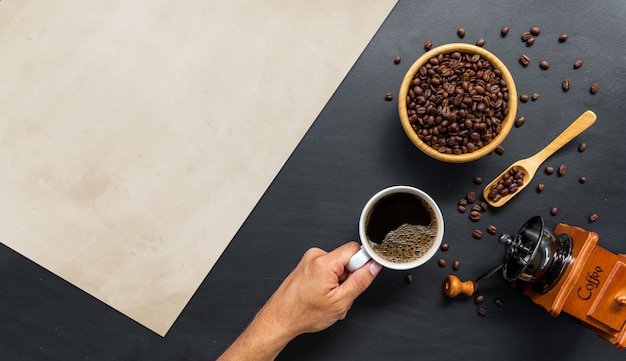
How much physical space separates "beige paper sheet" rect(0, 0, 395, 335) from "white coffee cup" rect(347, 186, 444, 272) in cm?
30

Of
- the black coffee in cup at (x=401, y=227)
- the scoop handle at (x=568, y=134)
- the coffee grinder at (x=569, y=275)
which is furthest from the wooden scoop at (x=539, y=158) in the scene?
the black coffee in cup at (x=401, y=227)

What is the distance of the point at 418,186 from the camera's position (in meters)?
1.33

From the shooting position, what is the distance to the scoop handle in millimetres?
1265

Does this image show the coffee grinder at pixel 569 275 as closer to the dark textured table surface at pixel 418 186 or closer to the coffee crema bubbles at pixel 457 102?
the dark textured table surface at pixel 418 186

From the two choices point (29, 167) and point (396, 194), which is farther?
point (29, 167)

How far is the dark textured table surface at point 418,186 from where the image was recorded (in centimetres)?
133

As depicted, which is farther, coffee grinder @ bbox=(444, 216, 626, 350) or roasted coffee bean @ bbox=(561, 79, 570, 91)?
roasted coffee bean @ bbox=(561, 79, 570, 91)

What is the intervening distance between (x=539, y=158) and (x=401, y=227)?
406mm

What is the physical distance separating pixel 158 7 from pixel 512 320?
1.19 m

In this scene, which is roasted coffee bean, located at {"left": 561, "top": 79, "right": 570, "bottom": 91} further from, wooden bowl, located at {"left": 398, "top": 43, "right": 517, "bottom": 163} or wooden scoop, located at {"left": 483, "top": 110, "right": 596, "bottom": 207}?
wooden bowl, located at {"left": 398, "top": 43, "right": 517, "bottom": 163}

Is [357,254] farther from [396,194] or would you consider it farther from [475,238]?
[475,238]

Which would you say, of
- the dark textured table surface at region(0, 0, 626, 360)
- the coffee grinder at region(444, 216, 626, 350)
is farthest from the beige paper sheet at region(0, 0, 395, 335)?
the coffee grinder at region(444, 216, 626, 350)

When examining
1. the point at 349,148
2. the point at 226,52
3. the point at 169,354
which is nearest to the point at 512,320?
the point at 349,148

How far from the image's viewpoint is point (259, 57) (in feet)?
4.41
